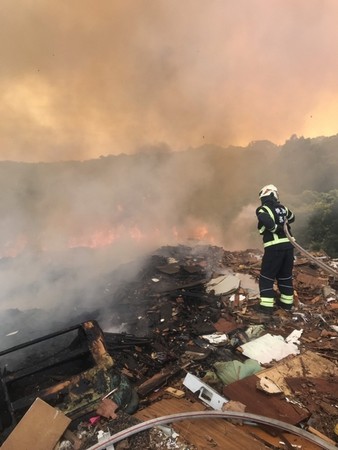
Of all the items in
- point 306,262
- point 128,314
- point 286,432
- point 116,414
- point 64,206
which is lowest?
point 286,432

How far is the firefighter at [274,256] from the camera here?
5234 millimetres

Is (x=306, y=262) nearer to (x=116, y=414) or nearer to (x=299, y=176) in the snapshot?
(x=116, y=414)

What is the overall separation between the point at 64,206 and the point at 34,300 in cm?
680

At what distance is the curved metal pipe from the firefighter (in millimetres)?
2759

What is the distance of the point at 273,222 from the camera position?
16.9 ft

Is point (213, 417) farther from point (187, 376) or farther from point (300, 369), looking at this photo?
point (300, 369)

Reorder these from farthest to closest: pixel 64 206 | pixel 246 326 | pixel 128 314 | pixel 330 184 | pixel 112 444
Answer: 1. pixel 330 184
2. pixel 64 206
3. pixel 128 314
4. pixel 246 326
5. pixel 112 444

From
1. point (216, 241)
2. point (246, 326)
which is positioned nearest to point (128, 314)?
point (246, 326)

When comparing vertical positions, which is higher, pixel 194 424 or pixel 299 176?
pixel 299 176

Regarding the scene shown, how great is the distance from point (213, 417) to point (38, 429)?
148 cm

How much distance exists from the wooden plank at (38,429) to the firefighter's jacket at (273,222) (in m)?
4.03

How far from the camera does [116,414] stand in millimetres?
2756

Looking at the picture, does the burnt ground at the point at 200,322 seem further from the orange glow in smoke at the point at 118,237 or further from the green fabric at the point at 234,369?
the orange glow in smoke at the point at 118,237

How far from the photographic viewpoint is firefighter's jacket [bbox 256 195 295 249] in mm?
5156
